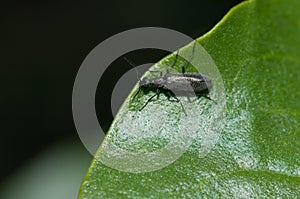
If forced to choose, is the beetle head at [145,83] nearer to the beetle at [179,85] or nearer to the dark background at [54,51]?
the beetle at [179,85]

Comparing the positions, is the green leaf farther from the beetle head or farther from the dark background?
the dark background

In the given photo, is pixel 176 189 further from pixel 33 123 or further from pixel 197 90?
pixel 33 123

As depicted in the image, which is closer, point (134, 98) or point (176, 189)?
point (176, 189)

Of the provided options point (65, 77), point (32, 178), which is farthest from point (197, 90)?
point (65, 77)

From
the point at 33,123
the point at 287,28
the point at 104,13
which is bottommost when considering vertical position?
the point at 33,123

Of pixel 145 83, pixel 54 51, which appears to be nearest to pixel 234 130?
pixel 145 83

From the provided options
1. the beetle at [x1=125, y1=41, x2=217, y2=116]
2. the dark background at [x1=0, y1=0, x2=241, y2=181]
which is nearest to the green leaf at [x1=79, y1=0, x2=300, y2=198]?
the beetle at [x1=125, y1=41, x2=217, y2=116]
